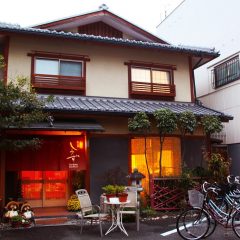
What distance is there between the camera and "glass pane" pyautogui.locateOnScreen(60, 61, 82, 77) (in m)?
13.9

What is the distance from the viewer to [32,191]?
44.7 feet

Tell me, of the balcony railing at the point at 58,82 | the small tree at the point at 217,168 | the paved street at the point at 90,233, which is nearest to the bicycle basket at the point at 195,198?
the paved street at the point at 90,233

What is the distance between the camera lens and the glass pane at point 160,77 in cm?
1521

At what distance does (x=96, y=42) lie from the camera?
14.0 m

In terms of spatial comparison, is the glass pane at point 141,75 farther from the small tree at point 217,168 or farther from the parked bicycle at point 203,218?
the parked bicycle at point 203,218

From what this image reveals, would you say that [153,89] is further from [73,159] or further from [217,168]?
[73,159]

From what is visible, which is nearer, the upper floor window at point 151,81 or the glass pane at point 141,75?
the upper floor window at point 151,81

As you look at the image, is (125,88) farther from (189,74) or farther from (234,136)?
(234,136)

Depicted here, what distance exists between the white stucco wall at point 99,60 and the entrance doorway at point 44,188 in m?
3.50

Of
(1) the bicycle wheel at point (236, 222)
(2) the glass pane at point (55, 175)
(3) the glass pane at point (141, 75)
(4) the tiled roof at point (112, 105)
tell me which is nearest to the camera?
(1) the bicycle wheel at point (236, 222)

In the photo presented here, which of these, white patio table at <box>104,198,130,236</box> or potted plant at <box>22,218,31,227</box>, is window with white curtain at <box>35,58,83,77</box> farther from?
white patio table at <box>104,198,130,236</box>

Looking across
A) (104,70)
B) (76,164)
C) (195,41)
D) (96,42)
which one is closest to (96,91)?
(104,70)

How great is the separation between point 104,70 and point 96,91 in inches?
36.9

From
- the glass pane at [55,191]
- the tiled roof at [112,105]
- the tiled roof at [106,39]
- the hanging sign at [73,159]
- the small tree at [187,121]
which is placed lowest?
the glass pane at [55,191]
